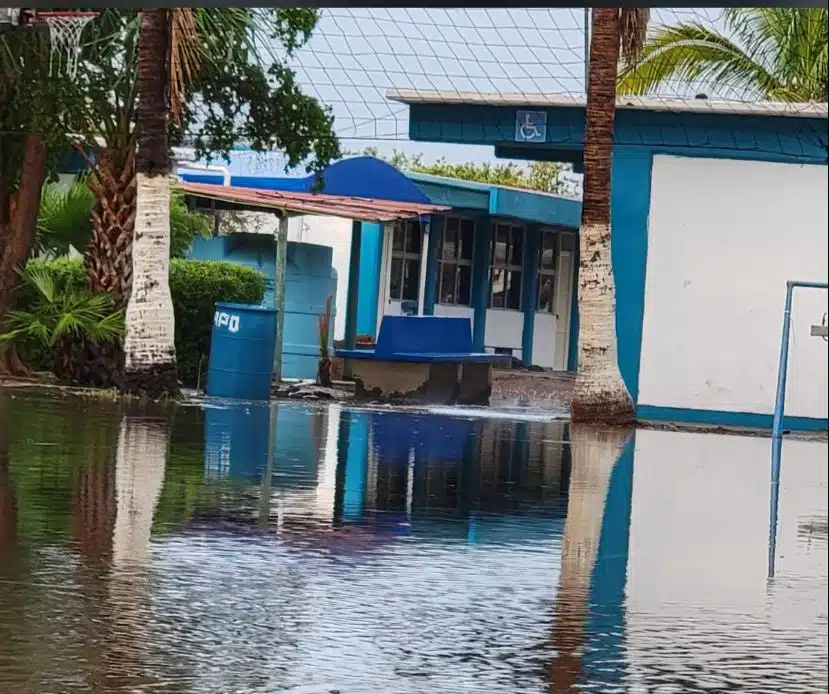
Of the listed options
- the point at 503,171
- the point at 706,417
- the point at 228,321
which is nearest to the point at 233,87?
the point at 228,321

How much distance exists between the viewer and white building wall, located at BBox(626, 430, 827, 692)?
21.9 feet

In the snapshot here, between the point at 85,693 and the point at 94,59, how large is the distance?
1701 centimetres

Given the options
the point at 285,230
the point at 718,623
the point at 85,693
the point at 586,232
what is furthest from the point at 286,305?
the point at 85,693

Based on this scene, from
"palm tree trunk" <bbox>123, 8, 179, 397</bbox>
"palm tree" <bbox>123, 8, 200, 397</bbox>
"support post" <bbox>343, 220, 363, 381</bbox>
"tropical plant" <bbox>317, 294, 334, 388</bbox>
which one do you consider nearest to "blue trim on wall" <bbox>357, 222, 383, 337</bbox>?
"support post" <bbox>343, 220, 363, 381</bbox>

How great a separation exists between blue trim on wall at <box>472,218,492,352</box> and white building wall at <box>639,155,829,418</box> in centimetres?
1209

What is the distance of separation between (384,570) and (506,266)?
2817 centimetres

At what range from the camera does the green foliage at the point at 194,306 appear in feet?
75.1

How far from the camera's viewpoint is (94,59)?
70.9 ft

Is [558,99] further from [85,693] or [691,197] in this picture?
[85,693]

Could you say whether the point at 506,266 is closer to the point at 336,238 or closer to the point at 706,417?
the point at 336,238

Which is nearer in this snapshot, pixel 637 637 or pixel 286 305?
pixel 637 637

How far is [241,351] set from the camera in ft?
68.0

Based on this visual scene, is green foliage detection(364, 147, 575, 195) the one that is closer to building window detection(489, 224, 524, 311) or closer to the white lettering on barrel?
building window detection(489, 224, 524, 311)

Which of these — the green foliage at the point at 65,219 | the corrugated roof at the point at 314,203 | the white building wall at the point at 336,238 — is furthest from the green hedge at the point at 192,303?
the white building wall at the point at 336,238
